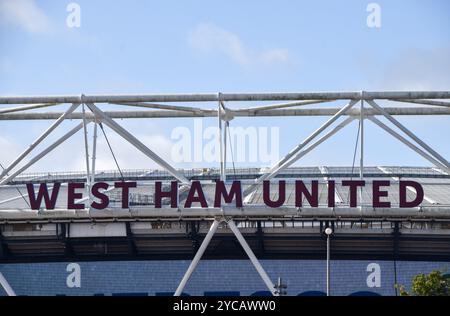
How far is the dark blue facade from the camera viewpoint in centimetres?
5944

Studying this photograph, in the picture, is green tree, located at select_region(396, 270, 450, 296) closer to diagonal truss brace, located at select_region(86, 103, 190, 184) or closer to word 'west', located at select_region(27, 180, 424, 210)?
word 'west', located at select_region(27, 180, 424, 210)

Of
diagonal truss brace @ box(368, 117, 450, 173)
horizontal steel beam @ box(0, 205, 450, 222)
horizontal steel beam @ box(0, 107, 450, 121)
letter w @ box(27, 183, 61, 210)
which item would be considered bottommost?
horizontal steel beam @ box(0, 205, 450, 222)

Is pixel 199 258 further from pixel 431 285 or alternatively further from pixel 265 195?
pixel 431 285

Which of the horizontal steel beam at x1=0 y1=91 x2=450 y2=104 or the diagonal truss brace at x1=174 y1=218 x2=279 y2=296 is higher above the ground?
the horizontal steel beam at x1=0 y1=91 x2=450 y2=104

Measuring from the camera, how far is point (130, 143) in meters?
48.6

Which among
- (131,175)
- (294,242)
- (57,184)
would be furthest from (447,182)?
(57,184)

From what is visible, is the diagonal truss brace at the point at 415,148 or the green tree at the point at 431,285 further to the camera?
the green tree at the point at 431,285

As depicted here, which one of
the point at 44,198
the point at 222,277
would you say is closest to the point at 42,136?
the point at 44,198

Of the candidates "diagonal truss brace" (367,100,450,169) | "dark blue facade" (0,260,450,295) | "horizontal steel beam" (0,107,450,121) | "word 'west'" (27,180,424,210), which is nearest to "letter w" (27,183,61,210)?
"word 'west'" (27,180,424,210)

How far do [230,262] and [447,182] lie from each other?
25953 millimetres

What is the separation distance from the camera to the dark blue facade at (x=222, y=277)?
195ft

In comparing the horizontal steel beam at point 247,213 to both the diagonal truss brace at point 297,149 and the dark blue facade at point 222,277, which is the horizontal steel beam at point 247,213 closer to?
the diagonal truss brace at point 297,149

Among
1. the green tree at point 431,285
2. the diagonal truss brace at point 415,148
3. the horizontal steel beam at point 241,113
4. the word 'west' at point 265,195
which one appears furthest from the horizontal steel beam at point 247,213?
the horizontal steel beam at point 241,113
